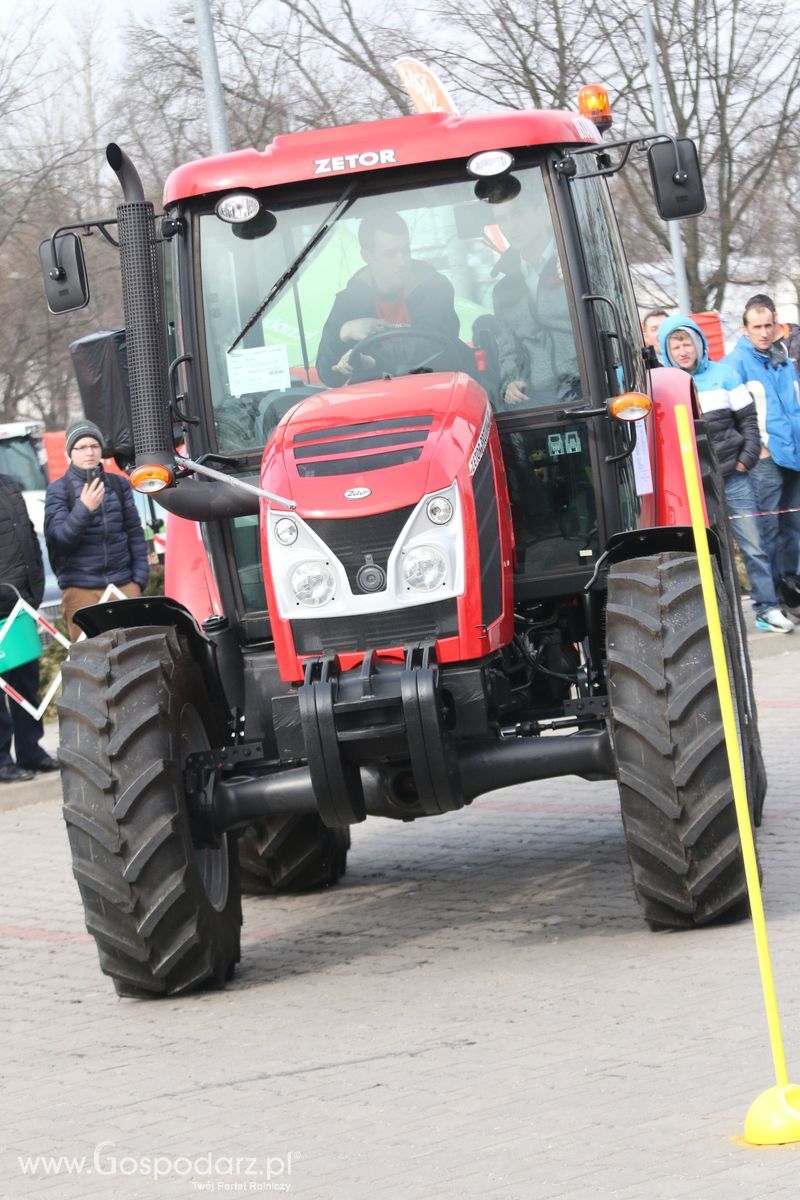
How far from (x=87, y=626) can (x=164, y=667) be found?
1.85ft

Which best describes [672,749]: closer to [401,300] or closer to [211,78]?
[401,300]

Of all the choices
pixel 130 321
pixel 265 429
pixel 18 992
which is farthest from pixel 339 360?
pixel 18 992

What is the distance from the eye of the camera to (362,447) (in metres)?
6.24

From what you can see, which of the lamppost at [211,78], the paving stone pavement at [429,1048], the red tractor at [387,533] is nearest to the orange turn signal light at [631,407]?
the red tractor at [387,533]

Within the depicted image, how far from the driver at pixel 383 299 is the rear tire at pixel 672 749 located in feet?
4.40

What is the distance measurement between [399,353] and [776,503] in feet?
24.5

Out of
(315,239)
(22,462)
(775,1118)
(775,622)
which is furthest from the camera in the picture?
(22,462)

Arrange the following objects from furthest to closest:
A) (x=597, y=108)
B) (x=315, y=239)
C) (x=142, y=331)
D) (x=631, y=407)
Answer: (x=597, y=108), (x=315, y=239), (x=631, y=407), (x=142, y=331)

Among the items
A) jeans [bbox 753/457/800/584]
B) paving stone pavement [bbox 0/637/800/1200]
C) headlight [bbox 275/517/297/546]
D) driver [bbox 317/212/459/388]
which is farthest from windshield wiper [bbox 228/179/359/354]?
jeans [bbox 753/457/800/584]

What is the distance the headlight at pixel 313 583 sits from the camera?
6191mm

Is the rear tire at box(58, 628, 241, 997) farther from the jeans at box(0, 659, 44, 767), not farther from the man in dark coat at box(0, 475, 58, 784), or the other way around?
the jeans at box(0, 659, 44, 767)

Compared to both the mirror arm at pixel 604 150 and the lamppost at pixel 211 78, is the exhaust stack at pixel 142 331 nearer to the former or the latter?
the mirror arm at pixel 604 150

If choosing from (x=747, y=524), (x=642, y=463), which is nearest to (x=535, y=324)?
(x=642, y=463)

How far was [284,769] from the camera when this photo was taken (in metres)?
6.70
